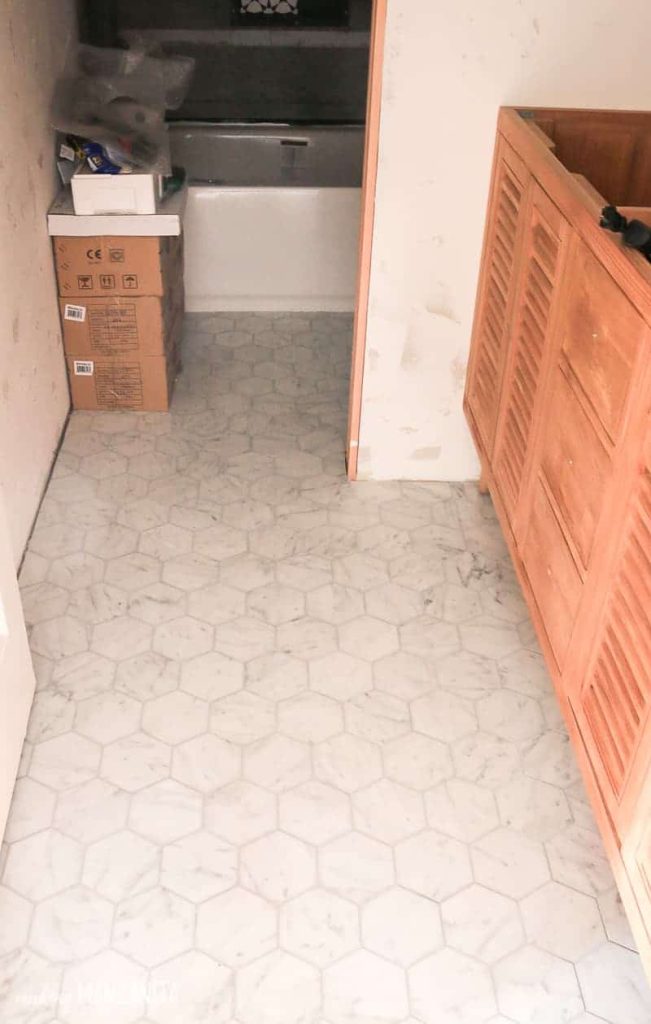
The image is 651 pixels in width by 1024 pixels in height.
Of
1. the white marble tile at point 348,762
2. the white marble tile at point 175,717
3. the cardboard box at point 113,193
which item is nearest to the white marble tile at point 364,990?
the white marble tile at point 348,762

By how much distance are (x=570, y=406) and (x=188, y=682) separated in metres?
0.96

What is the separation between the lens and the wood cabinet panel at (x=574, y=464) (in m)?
1.48

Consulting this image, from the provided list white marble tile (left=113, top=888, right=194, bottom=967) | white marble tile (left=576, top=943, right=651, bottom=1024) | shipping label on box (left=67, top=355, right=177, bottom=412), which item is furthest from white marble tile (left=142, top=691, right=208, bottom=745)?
shipping label on box (left=67, top=355, right=177, bottom=412)

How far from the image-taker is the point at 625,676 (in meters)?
1.34

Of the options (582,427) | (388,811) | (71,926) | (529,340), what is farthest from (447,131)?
(71,926)

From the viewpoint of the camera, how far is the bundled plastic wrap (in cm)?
266

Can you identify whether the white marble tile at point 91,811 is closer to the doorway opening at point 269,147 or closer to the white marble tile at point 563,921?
the white marble tile at point 563,921

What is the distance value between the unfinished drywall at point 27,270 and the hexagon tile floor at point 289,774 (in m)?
0.15

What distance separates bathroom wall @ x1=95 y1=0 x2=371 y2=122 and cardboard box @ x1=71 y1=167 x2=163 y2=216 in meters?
1.40

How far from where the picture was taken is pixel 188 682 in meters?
2.00

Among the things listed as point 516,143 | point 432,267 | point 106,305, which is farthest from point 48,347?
point 516,143

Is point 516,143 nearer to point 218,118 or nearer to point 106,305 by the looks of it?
point 106,305

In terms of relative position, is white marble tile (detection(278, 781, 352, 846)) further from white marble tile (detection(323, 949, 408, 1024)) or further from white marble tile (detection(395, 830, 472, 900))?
white marble tile (detection(323, 949, 408, 1024))

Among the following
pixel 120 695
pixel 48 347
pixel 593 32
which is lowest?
pixel 120 695
